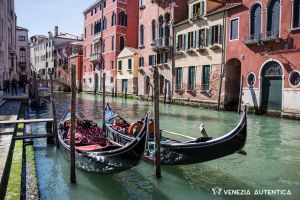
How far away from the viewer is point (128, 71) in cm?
2844

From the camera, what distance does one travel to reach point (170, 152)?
6023mm

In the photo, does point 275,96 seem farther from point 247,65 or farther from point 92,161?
point 92,161

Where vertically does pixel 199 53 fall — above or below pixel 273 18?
below

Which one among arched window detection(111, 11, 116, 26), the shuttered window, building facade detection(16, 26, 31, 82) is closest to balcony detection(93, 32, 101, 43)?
arched window detection(111, 11, 116, 26)

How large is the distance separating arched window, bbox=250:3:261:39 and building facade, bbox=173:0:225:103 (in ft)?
7.19

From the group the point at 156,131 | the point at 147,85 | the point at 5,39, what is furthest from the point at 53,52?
the point at 156,131

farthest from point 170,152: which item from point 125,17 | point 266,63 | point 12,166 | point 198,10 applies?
point 125,17

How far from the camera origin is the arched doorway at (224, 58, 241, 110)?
1800cm

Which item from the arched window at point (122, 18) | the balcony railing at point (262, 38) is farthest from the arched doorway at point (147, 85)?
the balcony railing at point (262, 38)

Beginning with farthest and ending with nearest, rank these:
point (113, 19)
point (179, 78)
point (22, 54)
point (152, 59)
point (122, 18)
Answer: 1. point (22, 54)
2. point (113, 19)
3. point (122, 18)
4. point (152, 59)
5. point (179, 78)

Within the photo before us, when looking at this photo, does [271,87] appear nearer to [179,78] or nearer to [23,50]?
[179,78]

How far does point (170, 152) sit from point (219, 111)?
38.9 ft

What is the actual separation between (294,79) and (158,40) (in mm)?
11681

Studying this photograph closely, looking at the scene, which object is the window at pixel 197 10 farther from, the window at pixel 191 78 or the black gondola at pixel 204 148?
the black gondola at pixel 204 148
